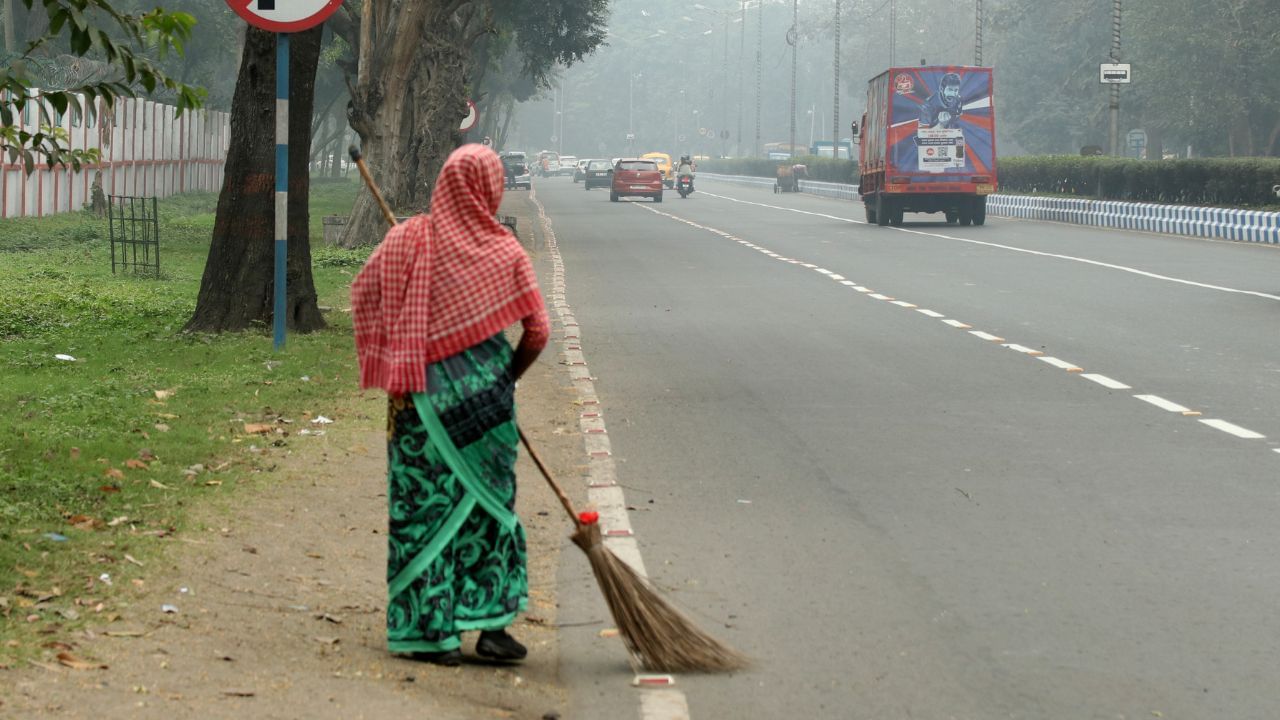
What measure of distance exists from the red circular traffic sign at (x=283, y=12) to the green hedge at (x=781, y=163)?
59604 millimetres

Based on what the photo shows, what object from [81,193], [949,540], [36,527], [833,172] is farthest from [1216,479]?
[833,172]

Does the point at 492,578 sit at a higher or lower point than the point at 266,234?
lower

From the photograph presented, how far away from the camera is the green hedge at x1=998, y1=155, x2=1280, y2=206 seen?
37688 millimetres

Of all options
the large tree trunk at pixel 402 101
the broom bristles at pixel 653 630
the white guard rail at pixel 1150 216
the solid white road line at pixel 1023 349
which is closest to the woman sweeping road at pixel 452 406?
the broom bristles at pixel 653 630

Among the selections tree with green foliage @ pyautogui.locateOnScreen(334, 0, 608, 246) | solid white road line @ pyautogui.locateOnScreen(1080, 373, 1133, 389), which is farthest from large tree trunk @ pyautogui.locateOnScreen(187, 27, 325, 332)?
tree with green foliage @ pyautogui.locateOnScreen(334, 0, 608, 246)

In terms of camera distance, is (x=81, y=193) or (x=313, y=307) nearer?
(x=313, y=307)

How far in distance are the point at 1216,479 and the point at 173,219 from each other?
29682mm

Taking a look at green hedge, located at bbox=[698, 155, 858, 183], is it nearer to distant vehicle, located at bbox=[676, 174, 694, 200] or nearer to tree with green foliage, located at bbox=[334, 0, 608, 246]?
distant vehicle, located at bbox=[676, 174, 694, 200]

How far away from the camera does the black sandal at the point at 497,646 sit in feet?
18.2

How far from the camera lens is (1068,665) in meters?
5.66

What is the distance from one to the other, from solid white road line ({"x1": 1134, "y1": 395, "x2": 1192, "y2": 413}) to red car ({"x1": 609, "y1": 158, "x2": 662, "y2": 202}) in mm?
48514

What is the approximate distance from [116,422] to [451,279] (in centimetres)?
429

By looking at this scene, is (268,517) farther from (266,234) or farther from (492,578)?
(266,234)

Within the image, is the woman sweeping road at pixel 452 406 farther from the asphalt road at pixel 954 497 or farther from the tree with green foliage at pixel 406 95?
the tree with green foliage at pixel 406 95
